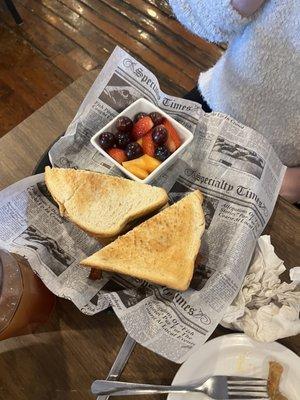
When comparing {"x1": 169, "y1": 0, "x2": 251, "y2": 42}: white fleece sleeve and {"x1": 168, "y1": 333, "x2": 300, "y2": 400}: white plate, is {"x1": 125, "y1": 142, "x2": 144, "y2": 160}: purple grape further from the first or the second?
{"x1": 168, "y1": 333, "x2": 300, "y2": 400}: white plate

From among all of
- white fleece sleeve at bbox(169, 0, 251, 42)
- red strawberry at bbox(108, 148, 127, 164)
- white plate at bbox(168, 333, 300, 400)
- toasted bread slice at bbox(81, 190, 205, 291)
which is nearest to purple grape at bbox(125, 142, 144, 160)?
red strawberry at bbox(108, 148, 127, 164)

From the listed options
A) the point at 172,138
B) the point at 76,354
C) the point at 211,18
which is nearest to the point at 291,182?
the point at 172,138

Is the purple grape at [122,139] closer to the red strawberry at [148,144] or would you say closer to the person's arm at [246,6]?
the red strawberry at [148,144]

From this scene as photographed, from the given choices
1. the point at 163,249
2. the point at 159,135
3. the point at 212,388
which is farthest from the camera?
the point at 159,135

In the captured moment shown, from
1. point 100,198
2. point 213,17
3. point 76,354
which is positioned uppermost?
point 213,17

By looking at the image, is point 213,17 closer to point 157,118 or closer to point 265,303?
point 157,118

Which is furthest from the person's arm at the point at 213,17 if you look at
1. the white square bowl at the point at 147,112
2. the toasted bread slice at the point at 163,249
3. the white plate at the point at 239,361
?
the white plate at the point at 239,361

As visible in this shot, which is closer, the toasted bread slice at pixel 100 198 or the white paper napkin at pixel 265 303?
the white paper napkin at pixel 265 303
